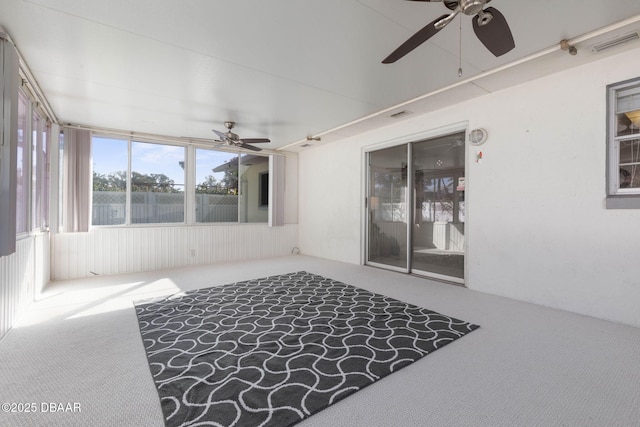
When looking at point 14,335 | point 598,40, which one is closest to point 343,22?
point 598,40

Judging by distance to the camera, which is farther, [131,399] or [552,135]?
[552,135]

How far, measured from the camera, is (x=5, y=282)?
2578mm

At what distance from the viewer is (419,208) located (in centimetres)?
476

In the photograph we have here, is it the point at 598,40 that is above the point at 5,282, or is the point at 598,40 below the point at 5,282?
above

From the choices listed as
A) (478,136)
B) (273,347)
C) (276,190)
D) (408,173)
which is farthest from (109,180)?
(478,136)

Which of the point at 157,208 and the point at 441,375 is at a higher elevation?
the point at 157,208

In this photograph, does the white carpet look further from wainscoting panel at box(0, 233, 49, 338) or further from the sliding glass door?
the sliding glass door

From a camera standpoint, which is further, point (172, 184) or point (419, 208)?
point (172, 184)

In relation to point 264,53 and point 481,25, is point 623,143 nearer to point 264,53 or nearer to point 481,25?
point 481,25

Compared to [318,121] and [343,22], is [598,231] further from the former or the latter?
[318,121]

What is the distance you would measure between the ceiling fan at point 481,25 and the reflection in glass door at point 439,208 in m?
2.39

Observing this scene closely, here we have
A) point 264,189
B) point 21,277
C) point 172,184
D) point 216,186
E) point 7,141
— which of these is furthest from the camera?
point 264,189

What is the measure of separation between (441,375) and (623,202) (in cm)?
261

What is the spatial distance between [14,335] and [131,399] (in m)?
1.83
